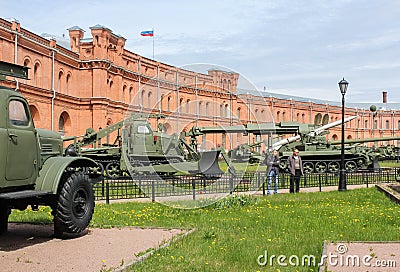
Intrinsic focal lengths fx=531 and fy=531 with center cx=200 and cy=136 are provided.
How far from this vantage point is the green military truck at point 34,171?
6.82 meters

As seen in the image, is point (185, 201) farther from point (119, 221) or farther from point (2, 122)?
point (2, 122)

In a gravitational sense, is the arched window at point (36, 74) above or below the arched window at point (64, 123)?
above

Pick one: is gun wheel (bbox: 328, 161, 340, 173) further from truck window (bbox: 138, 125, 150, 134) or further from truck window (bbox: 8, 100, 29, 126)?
truck window (bbox: 8, 100, 29, 126)

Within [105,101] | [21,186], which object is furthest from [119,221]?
[105,101]

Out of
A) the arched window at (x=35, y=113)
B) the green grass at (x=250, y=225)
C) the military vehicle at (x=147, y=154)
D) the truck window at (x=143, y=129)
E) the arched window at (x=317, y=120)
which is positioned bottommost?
the green grass at (x=250, y=225)

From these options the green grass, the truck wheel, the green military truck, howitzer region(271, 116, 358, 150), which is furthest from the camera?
howitzer region(271, 116, 358, 150)

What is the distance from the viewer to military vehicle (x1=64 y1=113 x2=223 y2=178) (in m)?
22.2

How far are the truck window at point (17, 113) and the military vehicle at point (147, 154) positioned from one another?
14298 millimetres

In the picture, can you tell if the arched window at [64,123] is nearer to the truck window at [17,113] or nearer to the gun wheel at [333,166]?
the gun wheel at [333,166]

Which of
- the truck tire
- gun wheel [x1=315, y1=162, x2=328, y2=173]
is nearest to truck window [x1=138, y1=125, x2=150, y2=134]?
gun wheel [x1=315, y1=162, x2=328, y2=173]

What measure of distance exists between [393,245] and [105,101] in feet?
118

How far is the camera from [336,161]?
30.8 metres

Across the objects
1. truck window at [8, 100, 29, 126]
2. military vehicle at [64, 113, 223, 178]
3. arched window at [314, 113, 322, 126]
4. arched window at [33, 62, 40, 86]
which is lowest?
military vehicle at [64, 113, 223, 178]

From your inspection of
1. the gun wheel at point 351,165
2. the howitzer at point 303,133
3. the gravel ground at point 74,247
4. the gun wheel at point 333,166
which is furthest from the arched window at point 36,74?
the gravel ground at point 74,247
